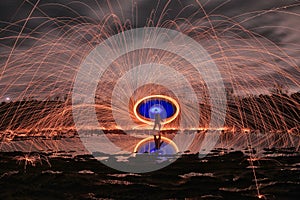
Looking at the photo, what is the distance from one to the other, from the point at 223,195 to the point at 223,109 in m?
36.3

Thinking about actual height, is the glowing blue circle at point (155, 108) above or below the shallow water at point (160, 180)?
→ above

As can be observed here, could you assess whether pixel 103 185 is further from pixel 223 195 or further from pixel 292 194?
pixel 292 194

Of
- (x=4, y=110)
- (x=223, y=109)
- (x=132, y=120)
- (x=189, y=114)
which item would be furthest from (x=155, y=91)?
(x=4, y=110)

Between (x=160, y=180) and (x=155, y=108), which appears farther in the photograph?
(x=155, y=108)

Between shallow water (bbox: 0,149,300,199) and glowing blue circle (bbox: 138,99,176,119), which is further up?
glowing blue circle (bbox: 138,99,176,119)

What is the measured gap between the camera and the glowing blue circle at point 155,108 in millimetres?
28242

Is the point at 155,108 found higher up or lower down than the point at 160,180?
higher up

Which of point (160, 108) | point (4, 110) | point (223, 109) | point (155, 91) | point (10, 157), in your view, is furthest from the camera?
point (4, 110)

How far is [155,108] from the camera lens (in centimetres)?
2806

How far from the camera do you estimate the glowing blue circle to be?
1112 inches

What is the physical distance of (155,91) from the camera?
87.2 ft

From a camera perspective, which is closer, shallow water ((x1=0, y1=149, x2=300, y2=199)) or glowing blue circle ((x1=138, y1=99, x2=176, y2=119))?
shallow water ((x1=0, y1=149, x2=300, y2=199))

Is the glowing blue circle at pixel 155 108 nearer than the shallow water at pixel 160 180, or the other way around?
the shallow water at pixel 160 180

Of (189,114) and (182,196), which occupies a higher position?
(189,114)
